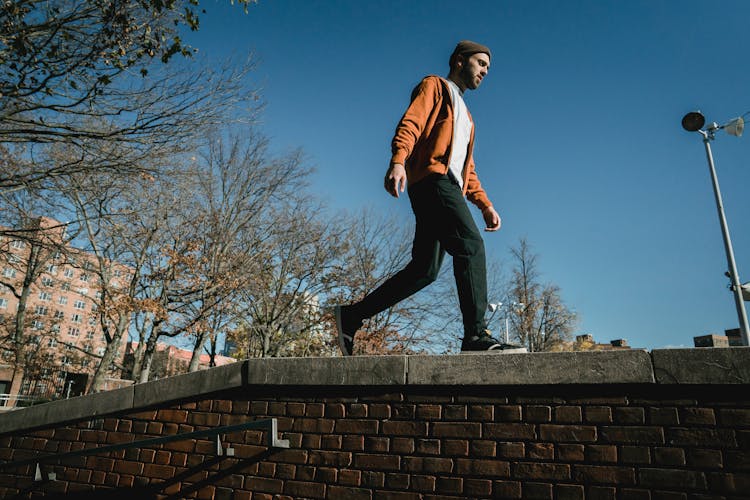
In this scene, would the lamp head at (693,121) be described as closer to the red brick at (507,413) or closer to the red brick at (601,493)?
the red brick at (507,413)

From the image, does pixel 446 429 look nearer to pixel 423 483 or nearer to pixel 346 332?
pixel 423 483

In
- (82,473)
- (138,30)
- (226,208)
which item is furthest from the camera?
(226,208)

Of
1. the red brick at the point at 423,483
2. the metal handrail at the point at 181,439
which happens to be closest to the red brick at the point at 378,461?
the red brick at the point at 423,483

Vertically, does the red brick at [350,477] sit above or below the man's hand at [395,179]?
below

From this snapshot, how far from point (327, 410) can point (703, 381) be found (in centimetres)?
218

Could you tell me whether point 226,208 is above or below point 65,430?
above

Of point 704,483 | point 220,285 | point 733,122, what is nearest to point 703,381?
point 704,483

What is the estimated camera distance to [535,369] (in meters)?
2.71

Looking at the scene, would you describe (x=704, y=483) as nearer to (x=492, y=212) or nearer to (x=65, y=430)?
(x=492, y=212)

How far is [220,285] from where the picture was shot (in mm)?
16156

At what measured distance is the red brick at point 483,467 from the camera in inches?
104

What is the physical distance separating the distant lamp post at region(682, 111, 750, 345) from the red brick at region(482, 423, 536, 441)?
34.5 ft

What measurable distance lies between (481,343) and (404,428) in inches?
29.2

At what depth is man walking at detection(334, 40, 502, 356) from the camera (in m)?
3.27
